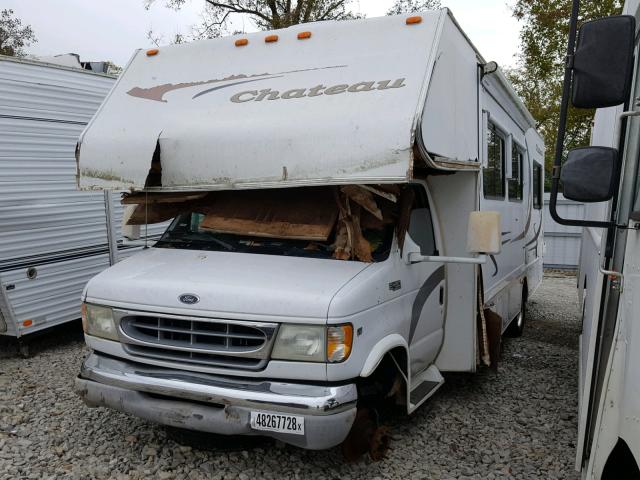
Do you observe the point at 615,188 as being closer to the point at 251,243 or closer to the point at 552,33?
the point at 251,243

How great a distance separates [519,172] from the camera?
24.8 ft

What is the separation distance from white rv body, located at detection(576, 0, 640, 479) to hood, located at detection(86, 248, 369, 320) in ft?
4.79

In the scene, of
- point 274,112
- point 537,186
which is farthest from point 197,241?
point 537,186

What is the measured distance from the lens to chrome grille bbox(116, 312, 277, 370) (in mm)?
3500

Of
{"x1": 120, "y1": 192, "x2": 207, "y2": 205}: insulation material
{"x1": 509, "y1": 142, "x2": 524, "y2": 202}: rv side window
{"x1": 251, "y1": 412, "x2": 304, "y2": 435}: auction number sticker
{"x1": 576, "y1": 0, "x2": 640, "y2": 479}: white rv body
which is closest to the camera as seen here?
{"x1": 576, "y1": 0, "x2": 640, "y2": 479}: white rv body

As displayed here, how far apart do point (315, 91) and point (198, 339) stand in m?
1.87

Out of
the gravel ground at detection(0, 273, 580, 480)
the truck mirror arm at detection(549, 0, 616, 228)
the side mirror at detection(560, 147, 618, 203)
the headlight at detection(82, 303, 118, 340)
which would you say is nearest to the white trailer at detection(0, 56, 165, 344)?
the gravel ground at detection(0, 273, 580, 480)

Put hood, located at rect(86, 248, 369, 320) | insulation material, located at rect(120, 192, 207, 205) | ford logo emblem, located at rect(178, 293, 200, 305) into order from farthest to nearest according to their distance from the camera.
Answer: insulation material, located at rect(120, 192, 207, 205) → ford logo emblem, located at rect(178, 293, 200, 305) → hood, located at rect(86, 248, 369, 320)

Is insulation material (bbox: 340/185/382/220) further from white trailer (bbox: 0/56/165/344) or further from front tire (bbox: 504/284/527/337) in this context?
front tire (bbox: 504/284/527/337)

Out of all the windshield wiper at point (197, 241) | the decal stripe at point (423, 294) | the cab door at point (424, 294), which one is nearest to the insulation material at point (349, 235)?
the cab door at point (424, 294)

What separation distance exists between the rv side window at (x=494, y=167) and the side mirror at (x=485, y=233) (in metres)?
1.56

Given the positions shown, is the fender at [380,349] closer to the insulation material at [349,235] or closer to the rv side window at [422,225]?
the insulation material at [349,235]

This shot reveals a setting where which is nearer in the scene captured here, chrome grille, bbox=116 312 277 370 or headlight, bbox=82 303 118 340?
chrome grille, bbox=116 312 277 370

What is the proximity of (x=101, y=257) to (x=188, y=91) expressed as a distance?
3.40 metres
